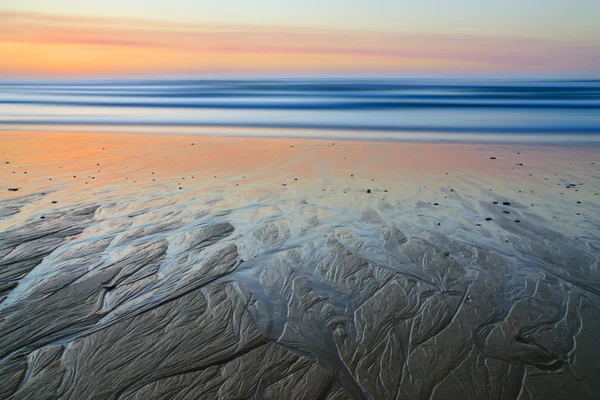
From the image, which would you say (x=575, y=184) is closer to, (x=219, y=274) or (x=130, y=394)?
(x=219, y=274)

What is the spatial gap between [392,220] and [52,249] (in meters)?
3.28

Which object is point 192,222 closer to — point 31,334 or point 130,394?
point 31,334

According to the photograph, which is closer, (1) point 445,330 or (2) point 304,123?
(1) point 445,330

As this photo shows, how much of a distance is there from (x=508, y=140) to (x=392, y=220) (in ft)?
26.4

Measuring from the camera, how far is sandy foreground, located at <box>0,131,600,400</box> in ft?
8.13

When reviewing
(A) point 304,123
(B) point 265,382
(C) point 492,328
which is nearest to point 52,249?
(B) point 265,382

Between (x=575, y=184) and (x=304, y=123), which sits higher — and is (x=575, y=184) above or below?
above

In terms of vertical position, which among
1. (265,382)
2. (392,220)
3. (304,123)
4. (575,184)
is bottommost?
(304,123)

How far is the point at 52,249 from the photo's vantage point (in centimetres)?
399

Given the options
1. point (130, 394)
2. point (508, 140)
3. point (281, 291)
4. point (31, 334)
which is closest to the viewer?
point (130, 394)

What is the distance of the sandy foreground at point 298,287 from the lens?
8.13 feet

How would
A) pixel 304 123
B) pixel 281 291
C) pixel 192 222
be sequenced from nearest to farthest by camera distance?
1. pixel 281 291
2. pixel 192 222
3. pixel 304 123

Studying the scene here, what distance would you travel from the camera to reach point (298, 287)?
11.4 feet

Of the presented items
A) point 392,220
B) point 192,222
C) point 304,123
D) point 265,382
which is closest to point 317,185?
point 392,220
